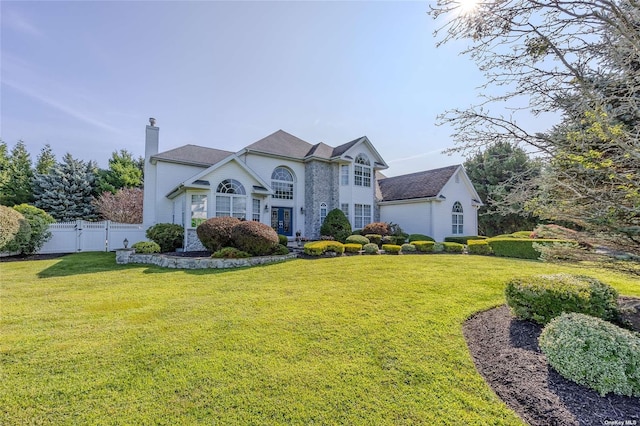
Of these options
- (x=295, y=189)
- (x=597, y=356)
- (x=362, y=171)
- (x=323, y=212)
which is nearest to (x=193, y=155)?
(x=295, y=189)

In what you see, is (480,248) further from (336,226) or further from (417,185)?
(336,226)

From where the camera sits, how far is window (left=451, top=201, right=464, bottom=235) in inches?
811

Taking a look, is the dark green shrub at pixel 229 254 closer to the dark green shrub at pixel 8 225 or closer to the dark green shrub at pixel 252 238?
the dark green shrub at pixel 252 238

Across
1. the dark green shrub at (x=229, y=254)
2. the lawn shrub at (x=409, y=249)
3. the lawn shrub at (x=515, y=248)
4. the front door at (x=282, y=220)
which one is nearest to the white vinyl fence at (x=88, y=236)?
the front door at (x=282, y=220)

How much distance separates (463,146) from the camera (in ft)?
14.6

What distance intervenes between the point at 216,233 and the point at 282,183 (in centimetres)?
Answer: 774

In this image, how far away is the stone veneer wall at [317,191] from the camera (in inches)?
724

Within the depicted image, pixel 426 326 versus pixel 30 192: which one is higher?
pixel 30 192

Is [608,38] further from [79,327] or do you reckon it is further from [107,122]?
[107,122]

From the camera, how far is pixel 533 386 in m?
3.02

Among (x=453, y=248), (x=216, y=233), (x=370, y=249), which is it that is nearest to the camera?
(x=216, y=233)

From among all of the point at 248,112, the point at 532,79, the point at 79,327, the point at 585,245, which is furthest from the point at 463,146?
the point at 248,112

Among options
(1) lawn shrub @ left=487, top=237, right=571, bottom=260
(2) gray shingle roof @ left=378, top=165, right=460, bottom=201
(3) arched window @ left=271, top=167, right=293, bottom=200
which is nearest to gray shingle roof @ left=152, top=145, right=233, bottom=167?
(3) arched window @ left=271, top=167, right=293, bottom=200

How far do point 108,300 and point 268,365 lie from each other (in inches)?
202
